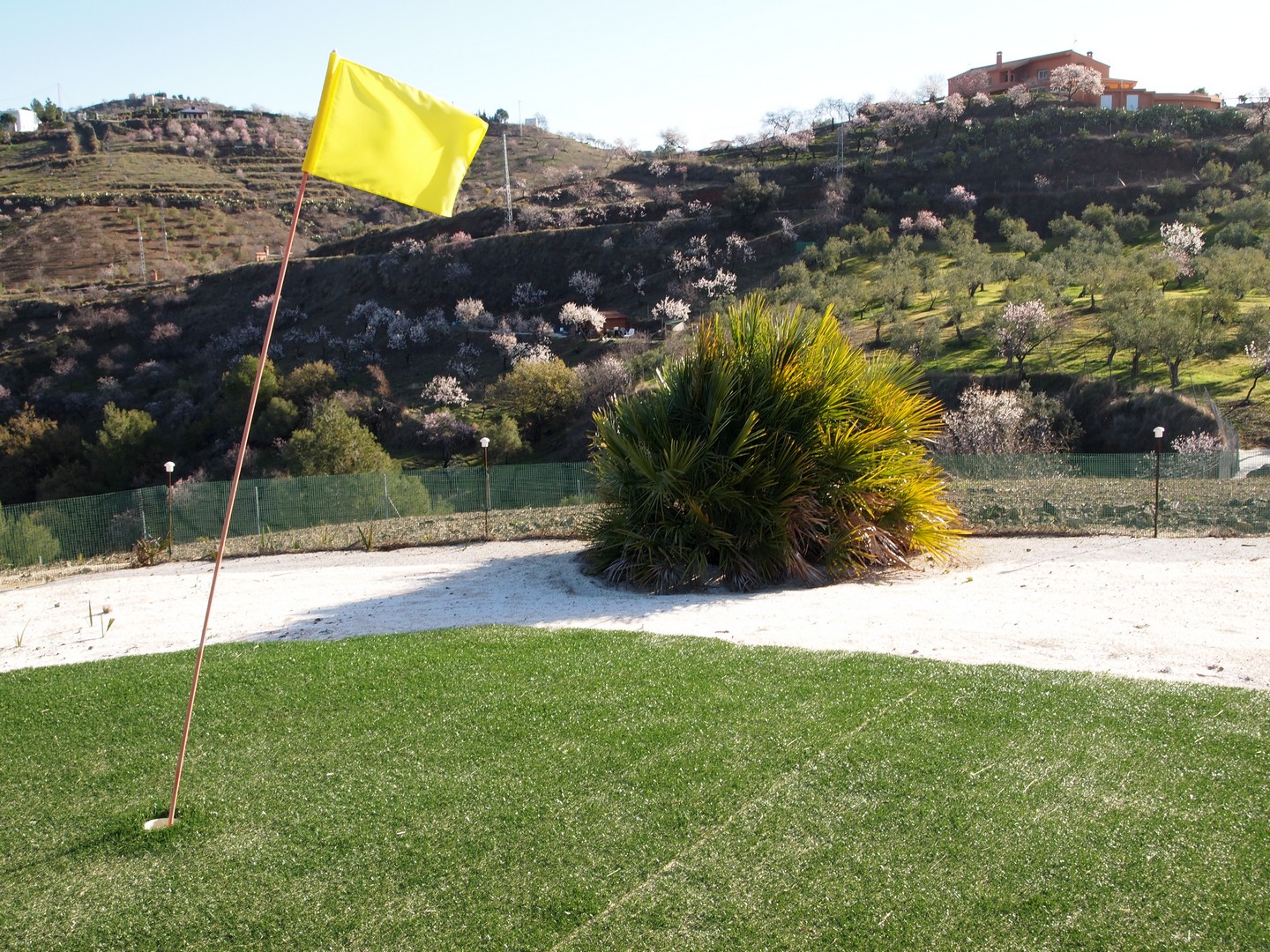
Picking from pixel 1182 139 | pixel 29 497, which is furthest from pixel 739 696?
A: pixel 1182 139

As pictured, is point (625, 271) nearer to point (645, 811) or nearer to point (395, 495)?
point (395, 495)

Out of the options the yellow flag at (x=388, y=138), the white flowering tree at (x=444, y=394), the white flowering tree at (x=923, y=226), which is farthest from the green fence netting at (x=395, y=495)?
the white flowering tree at (x=923, y=226)

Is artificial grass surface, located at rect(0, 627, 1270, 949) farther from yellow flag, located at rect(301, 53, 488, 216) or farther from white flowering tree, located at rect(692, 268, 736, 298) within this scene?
white flowering tree, located at rect(692, 268, 736, 298)

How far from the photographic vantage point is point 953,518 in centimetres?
1381

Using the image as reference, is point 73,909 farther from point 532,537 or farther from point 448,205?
point 532,537

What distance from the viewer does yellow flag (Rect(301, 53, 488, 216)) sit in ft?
17.8

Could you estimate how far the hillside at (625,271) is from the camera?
4062cm

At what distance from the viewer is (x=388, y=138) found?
18.3 ft

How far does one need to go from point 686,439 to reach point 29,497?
43065mm

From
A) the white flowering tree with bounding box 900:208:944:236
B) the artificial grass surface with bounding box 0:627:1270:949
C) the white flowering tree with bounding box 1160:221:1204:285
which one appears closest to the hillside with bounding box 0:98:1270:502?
the white flowering tree with bounding box 900:208:944:236

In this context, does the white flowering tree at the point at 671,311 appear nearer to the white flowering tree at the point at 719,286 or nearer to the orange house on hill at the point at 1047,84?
the white flowering tree at the point at 719,286

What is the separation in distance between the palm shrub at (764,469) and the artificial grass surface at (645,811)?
15.1 feet

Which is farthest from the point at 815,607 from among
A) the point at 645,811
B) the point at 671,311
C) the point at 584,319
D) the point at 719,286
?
the point at 719,286

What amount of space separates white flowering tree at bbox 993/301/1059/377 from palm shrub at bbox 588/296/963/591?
1049 inches
